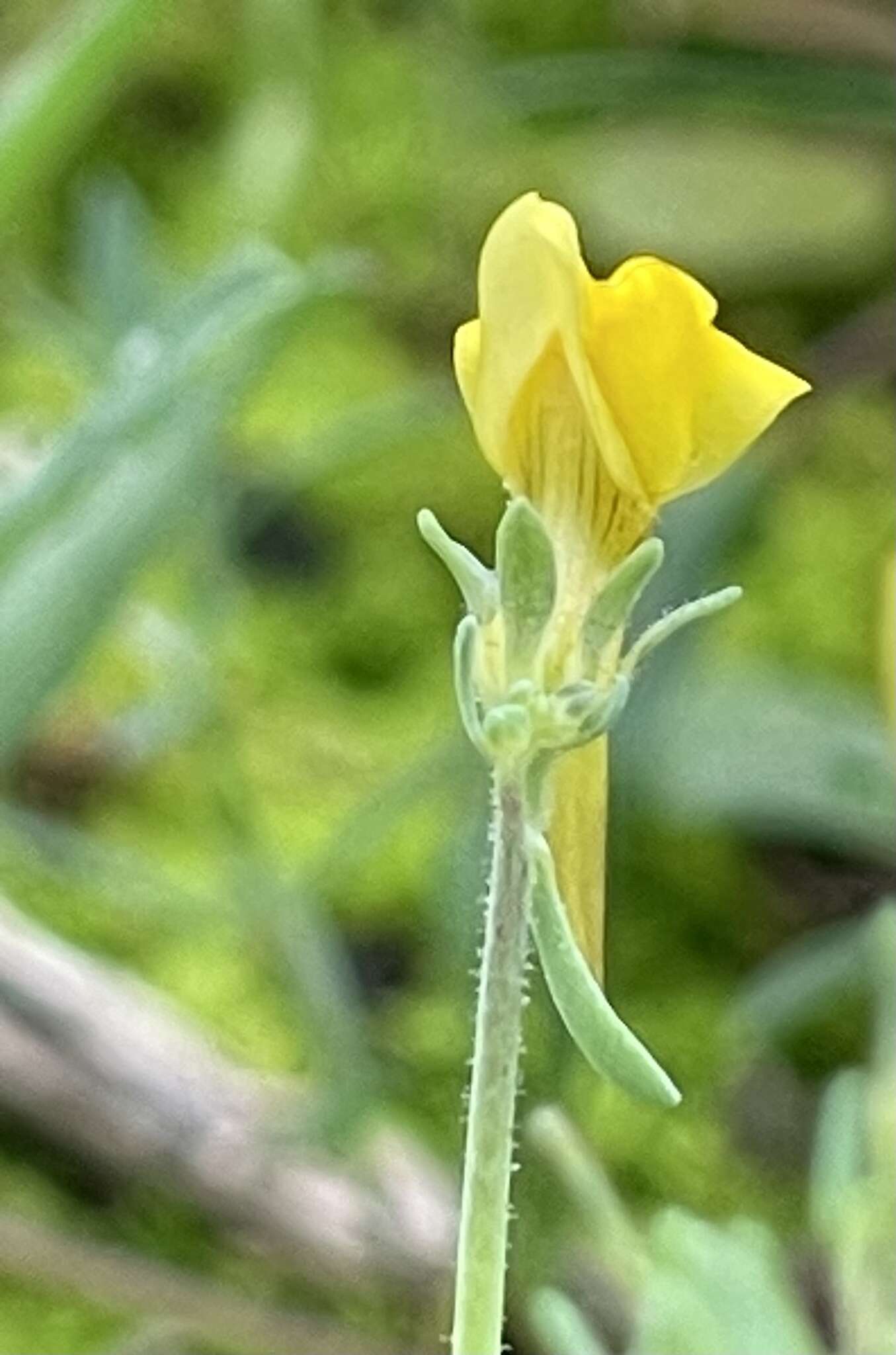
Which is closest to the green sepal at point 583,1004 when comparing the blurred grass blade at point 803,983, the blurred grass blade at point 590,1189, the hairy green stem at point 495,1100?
the hairy green stem at point 495,1100

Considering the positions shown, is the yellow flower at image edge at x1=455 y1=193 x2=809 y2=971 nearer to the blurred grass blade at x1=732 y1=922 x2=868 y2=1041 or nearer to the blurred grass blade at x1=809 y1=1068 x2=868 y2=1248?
the blurred grass blade at x1=809 y1=1068 x2=868 y2=1248

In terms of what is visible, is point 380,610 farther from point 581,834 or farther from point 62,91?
point 581,834

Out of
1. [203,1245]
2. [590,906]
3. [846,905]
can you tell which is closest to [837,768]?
[846,905]

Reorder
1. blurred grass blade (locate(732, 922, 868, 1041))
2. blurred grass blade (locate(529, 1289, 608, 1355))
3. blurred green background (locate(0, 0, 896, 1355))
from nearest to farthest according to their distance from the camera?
blurred grass blade (locate(529, 1289, 608, 1355))
blurred green background (locate(0, 0, 896, 1355))
blurred grass blade (locate(732, 922, 868, 1041))

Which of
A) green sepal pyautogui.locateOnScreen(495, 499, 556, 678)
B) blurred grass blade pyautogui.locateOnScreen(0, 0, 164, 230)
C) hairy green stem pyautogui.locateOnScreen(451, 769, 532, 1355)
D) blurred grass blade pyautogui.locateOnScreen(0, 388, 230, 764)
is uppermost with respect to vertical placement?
blurred grass blade pyautogui.locateOnScreen(0, 0, 164, 230)

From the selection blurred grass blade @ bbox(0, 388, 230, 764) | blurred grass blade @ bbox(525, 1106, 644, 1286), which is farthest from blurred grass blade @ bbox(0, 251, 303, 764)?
blurred grass blade @ bbox(525, 1106, 644, 1286)

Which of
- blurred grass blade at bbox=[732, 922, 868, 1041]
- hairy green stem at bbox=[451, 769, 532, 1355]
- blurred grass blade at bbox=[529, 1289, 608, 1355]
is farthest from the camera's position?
blurred grass blade at bbox=[732, 922, 868, 1041]

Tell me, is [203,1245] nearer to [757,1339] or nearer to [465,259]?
[757,1339]

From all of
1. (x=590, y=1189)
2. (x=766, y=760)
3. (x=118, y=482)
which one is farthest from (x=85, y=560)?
(x=766, y=760)

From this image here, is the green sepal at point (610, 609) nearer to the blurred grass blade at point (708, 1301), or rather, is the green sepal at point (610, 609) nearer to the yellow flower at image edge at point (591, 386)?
the yellow flower at image edge at point (591, 386)
